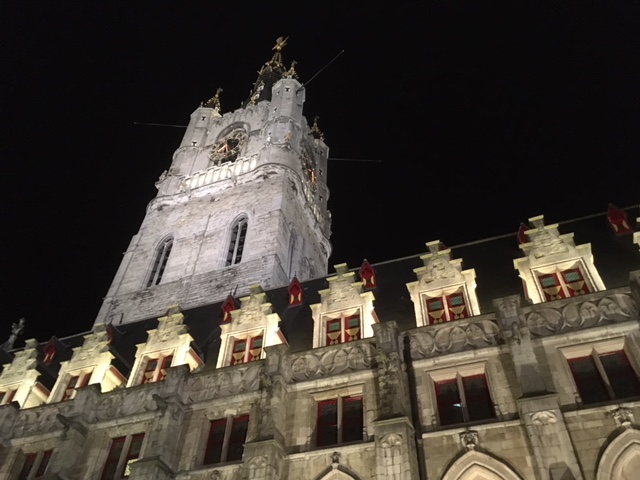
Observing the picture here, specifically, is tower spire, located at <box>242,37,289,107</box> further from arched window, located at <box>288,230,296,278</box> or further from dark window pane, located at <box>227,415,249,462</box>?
dark window pane, located at <box>227,415,249,462</box>

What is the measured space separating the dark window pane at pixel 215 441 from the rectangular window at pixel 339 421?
3263mm

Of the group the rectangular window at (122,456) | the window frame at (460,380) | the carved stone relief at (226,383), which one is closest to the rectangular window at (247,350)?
the carved stone relief at (226,383)

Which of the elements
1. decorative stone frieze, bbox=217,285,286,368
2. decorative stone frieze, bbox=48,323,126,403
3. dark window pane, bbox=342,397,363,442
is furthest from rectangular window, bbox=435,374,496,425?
decorative stone frieze, bbox=48,323,126,403

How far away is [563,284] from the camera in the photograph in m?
18.5

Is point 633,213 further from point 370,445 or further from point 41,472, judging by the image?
point 41,472

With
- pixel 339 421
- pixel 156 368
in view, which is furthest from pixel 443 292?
pixel 156 368

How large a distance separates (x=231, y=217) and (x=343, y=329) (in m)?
23.4

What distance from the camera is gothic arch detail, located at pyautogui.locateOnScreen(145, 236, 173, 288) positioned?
39.6m

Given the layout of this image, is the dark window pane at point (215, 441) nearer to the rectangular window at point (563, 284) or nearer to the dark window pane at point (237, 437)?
the dark window pane at point (237, 437)

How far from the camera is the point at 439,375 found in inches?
669

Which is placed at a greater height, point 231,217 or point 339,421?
point 231,217

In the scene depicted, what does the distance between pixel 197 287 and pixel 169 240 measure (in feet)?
24.8

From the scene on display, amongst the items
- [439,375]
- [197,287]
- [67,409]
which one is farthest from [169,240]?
[439,375]

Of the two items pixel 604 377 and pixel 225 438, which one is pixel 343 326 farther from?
pixel 604 377
